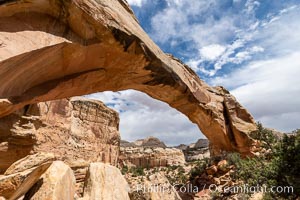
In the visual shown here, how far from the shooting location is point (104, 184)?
496cm

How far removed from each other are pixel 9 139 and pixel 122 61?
267 inches

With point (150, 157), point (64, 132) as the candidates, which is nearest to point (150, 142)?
point (150, 157)

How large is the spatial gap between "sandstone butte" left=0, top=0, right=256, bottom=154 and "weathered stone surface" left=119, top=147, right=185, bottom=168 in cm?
3157

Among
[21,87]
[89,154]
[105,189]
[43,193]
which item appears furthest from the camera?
[89,154]

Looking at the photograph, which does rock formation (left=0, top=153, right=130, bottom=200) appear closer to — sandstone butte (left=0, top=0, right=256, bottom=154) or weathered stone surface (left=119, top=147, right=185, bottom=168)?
sandstone butte (left=0, top=0, right=256, bottom=154)

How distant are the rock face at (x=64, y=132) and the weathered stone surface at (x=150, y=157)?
2017 cm

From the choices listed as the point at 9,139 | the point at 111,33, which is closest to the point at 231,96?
the point at 111,33

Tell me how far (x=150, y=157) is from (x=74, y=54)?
38.3 m

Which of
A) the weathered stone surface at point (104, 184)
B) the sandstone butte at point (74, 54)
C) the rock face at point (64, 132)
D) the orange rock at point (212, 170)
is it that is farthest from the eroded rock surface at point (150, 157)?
the weathered stone surface at point (104, 184)

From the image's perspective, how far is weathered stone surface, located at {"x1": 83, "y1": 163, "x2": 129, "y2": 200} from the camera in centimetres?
473

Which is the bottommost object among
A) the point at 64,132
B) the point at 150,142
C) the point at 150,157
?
the point at 150,157

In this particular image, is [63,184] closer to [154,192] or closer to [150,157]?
[154,192]

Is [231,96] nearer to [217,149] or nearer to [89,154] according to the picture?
[217,149]

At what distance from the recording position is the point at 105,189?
482 cm
